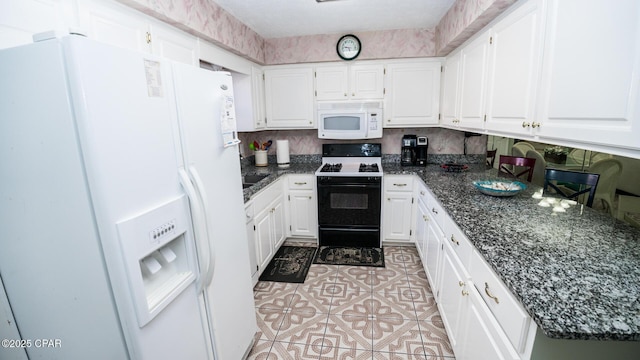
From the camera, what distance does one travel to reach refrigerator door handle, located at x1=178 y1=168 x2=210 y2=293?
1.12m

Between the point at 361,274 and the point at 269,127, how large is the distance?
195 cm

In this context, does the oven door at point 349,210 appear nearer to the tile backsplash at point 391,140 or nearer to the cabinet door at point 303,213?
the cabinet door at point 303,213

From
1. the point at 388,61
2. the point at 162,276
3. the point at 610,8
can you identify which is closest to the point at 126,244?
the point at 162,276

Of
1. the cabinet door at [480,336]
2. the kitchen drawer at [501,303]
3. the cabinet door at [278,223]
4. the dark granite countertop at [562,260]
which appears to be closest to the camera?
the dark granite countertop at [562,260]

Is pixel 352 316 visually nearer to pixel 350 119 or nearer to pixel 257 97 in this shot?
pixel 350 119

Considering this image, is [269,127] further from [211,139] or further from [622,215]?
[622,215]

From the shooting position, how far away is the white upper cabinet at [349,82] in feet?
10.2

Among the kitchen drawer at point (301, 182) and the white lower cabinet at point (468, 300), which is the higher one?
the kitchen drawer at point (301, 182)

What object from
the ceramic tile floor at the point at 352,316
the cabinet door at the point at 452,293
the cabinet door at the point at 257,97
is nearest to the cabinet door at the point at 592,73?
the cabinet door at the point at 452,293

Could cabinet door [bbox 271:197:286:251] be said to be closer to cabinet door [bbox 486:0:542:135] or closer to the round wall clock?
the round wall clock

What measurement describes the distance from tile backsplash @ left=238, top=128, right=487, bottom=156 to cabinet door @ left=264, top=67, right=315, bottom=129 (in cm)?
32

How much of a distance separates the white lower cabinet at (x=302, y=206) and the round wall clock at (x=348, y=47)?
1.39 metres

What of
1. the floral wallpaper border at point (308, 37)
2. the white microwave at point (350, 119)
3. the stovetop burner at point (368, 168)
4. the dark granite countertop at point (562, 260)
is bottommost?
the dark granite countertop at point (562, 260)

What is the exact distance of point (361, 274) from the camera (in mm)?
2674
